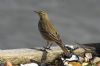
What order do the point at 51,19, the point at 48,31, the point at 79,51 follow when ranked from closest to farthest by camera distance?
the point at 79,51 < the point at 48,31 < the point at 51,19

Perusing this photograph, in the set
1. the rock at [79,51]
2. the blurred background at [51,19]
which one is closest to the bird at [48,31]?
the rock at [79,51]

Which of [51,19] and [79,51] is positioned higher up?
[51,19]

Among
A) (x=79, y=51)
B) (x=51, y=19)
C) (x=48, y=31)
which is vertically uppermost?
(x=51, y=19)

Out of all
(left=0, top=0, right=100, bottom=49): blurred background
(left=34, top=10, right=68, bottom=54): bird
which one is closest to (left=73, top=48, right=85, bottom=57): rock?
(left=34, top=10, right=68, bottom=54): bird

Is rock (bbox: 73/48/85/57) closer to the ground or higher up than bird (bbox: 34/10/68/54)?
closer to the ground

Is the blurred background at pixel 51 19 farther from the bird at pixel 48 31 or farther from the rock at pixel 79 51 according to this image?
the rock at pixel 79 51

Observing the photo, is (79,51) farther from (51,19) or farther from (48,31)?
(51,19)

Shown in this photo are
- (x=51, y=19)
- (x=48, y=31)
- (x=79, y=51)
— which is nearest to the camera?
(x=79, y=51)

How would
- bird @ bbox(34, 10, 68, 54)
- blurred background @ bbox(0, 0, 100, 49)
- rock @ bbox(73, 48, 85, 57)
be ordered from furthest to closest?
blurred background @ bbox(0, 0, 100, 49) → bird @ bbox(34, 10, 68, 54) → rock @ bbox(73, 48, 85, 57)

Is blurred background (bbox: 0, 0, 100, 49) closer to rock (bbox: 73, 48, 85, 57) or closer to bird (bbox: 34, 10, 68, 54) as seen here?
bird (bbox: 34, 10, 68, 54)

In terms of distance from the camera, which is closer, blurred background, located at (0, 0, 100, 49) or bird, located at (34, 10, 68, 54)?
bird, located at (34, 10, 68, 54)

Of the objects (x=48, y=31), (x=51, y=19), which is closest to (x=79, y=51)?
(x=48, y=31)

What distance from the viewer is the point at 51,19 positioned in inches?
565

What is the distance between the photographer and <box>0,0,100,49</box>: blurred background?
42.7 ft
